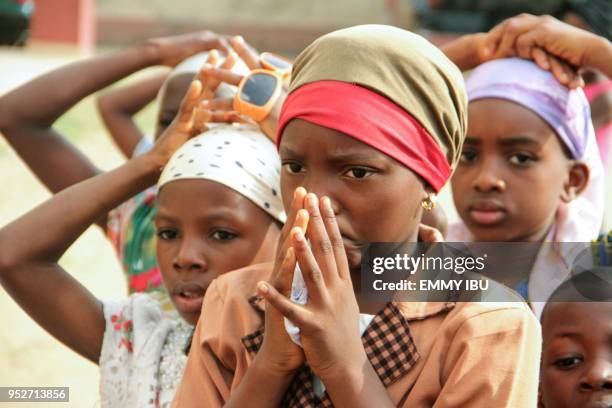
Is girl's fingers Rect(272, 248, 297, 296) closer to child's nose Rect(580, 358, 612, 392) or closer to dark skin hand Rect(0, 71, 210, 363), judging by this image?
child's nose Rect(580, 358, 612, 392)

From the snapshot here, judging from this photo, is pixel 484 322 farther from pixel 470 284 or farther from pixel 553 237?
pixel 553 237

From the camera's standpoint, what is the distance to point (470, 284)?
2.44 m

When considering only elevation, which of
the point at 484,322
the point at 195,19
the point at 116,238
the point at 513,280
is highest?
the point at 484,322

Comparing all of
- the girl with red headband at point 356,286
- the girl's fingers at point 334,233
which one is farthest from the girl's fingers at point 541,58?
the girl's fingers at point 334,233

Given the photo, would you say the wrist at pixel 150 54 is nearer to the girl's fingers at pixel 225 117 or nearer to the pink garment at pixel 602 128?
the girl's fingers at pixel 225 117

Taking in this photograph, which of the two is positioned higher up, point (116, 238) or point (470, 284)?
point (470, 284)

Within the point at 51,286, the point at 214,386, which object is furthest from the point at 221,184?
the point at 214,386

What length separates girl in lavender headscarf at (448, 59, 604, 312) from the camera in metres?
3.56

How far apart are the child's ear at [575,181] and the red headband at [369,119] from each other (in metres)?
1.29

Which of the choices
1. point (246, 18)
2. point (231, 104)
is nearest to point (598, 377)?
point (231, 104)

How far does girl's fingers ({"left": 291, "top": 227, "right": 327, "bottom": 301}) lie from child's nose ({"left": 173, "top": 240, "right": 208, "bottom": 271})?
0.99 meters

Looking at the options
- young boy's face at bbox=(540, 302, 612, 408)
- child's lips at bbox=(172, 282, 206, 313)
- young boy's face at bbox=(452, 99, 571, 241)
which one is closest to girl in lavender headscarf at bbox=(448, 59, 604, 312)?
young boy's face at bbox=(452, 99, 571, 241)

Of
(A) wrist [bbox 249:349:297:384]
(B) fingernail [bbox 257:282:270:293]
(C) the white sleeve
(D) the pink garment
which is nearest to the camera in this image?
(B) fingernail [bbox 257:282:270:293]

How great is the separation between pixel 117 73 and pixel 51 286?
3.57 feet
